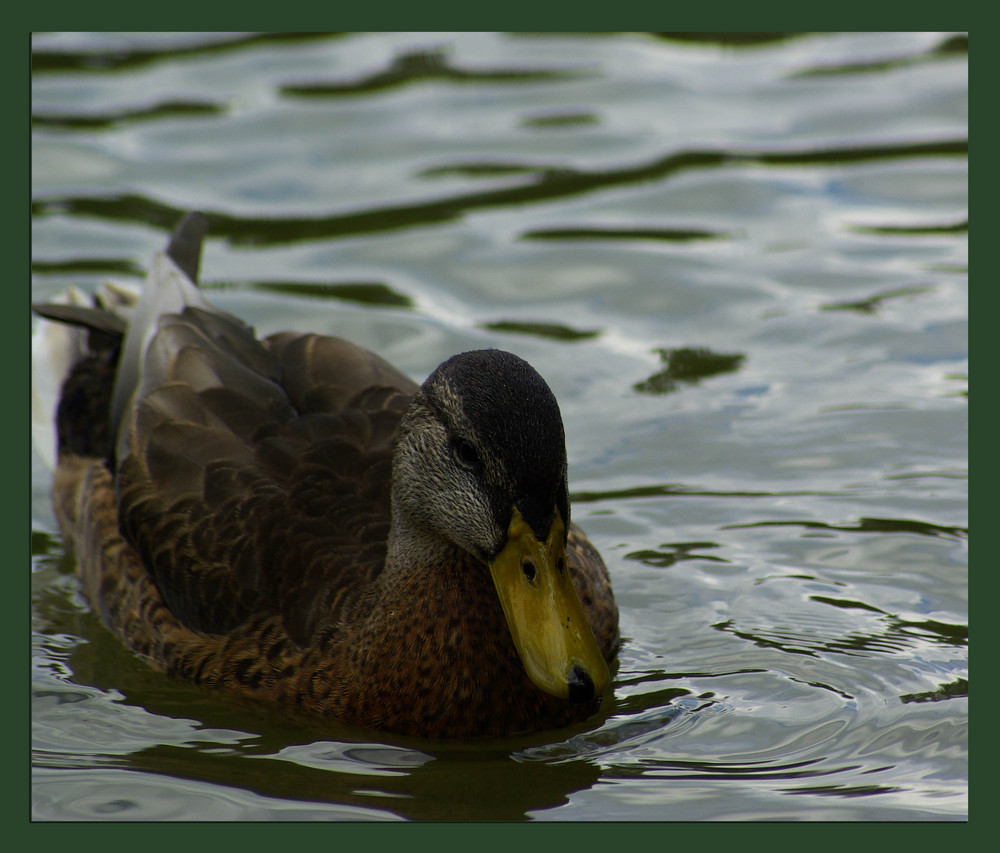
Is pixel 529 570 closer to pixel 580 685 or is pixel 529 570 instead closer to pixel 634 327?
pixel 580 685

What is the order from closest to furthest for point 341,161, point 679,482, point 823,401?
point 679,482 → point 823,401 → point 341,161

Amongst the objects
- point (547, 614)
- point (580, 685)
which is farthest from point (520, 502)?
point (580, 685)

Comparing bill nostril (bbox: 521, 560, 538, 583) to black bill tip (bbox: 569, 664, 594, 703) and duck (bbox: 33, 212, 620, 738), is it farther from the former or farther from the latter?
black bill tip (bbox: 569, 664, 594, 703)

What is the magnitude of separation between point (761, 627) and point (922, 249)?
14.7ft

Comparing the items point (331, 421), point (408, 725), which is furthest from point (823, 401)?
point (408, 725)

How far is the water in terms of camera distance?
5.13 m

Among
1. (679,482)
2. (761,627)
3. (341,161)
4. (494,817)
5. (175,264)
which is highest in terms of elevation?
Result: (341,161)

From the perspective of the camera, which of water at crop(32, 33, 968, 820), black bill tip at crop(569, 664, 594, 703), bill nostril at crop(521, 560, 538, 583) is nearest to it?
black bill tip at crop(569, 664, 594, 703)

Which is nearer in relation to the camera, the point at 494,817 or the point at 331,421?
the point at 494,817

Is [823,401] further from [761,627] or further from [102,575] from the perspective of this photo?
[102,575]

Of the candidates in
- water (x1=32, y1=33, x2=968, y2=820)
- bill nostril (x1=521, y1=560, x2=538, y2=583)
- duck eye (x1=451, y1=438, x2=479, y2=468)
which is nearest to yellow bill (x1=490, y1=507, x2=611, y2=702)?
bill nostril (x1=521, y1=560, x2=538, y2=583)

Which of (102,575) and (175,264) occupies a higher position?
(175,264)

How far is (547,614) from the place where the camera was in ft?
16.1

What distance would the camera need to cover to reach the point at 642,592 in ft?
21.1
